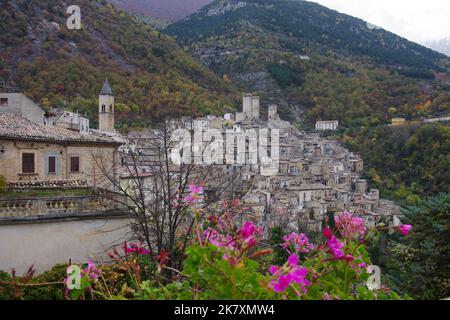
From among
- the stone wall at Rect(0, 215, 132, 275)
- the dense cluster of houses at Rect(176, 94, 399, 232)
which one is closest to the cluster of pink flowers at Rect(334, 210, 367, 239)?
the stone wall at Rect(0, 215, 132, 275)

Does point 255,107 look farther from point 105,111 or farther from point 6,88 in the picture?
point 6,88

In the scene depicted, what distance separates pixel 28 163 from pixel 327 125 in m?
64.1

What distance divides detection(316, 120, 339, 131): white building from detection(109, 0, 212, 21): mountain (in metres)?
66.7

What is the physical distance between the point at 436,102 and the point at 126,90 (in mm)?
42166

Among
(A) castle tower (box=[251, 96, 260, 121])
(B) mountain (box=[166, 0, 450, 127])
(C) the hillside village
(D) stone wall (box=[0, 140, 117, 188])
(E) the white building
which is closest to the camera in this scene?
(C) the hillside village

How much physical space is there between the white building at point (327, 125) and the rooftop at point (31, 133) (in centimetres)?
6089

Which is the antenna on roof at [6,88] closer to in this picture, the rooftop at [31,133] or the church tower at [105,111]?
the church tower at [105,111]

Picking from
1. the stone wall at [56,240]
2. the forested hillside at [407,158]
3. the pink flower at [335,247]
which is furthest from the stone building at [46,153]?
the forested hillside at [407,158]

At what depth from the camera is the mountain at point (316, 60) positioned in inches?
2977

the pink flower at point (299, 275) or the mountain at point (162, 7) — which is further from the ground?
the mountain at point (162, 7)

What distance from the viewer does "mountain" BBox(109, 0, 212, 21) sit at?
126062 millimetres

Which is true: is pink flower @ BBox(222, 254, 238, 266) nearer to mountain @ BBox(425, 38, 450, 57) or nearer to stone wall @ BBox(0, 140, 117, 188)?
stone wall @ BBox(0, 140, 117, 188)

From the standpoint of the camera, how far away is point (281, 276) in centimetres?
204
